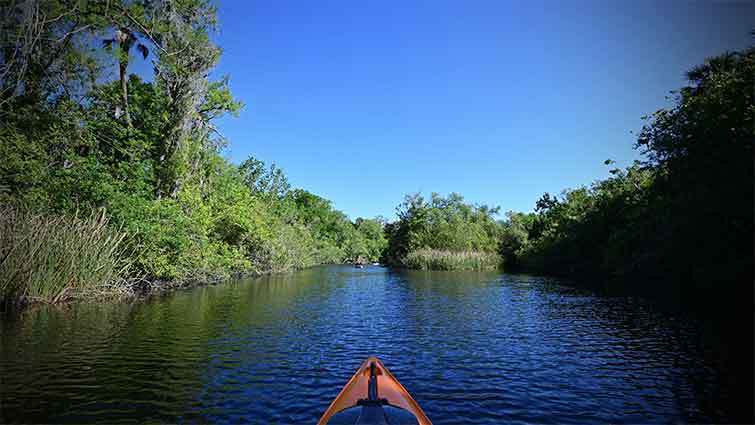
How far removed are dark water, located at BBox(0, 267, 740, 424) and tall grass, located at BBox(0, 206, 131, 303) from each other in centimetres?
87

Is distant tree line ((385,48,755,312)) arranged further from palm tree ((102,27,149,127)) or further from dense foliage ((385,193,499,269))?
palm tree ((102,27,149,127))

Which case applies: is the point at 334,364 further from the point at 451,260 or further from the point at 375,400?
the point at 451,260

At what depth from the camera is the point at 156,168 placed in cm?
2283

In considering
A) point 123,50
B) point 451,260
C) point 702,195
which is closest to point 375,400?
point 702,195

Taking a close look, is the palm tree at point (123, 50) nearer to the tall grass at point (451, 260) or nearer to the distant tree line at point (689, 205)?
the distant tree line at point (689, 205)

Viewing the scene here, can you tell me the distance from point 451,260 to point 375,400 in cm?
4617

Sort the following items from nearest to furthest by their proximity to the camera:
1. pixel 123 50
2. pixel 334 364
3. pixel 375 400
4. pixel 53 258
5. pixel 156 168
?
pixel 375 400
pixel 334 364
pixel 53 258
pixel 156 168
pixel 123 50

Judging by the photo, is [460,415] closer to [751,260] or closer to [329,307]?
[329,307]

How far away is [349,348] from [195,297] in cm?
1253

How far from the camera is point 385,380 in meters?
6.38

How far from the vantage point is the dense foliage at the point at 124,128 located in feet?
52.8

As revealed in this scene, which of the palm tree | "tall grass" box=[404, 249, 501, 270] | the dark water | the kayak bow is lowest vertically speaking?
the dark water

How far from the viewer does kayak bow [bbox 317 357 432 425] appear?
4.99 metres

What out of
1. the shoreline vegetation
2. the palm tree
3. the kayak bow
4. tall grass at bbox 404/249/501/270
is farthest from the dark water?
tall grass at bbox 404/249/501/270
